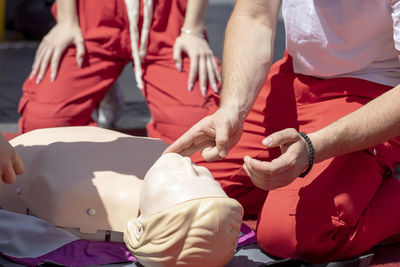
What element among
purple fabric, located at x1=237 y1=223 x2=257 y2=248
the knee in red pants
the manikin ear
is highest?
the manikin ear

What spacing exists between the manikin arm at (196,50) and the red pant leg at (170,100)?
0.04 meters

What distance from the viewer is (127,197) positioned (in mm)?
1992

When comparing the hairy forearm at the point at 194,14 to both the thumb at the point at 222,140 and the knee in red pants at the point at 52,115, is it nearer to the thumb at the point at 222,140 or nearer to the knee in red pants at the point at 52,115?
the knee in red pants at the point at 52,115

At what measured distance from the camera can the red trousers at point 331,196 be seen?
1957mm

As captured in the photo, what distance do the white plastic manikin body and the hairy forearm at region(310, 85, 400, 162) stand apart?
582 mm

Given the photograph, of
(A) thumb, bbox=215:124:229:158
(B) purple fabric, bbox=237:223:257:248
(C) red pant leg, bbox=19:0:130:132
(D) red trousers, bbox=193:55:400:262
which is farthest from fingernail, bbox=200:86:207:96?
(A) thumb, bbox=215:124:229:158

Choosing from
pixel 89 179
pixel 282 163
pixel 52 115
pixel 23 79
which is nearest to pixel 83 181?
pixel 89 179

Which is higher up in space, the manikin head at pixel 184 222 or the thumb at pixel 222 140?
the thumb at pixel 222 140

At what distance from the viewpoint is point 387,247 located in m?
2.12

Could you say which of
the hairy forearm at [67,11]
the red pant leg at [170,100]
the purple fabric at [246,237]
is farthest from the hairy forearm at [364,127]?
the hairy forearm at [67,11]

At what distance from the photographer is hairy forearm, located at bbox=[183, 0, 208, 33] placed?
307 cm

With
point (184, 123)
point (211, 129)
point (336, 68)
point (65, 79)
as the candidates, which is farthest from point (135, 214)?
point (65, 79)

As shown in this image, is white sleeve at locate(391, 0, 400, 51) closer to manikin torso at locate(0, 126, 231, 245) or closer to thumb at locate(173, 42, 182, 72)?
manikin torso at locate(0, 126, 231, 245)

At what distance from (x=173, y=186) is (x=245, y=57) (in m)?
0.63
